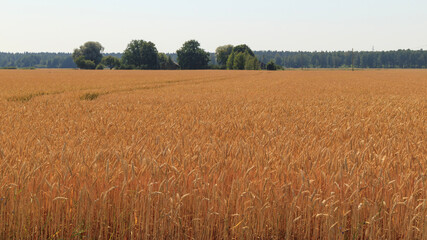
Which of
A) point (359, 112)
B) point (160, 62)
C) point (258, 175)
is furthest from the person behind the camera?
point (160, 62)

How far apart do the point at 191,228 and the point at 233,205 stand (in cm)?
35

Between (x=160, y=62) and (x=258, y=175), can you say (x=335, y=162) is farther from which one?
(x=160, y=62)

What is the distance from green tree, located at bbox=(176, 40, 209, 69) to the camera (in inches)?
4535

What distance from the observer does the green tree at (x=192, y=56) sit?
115188 mm

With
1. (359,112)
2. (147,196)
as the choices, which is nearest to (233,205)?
(147,196)

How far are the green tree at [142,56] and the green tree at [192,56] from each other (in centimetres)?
798

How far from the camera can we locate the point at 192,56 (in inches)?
4535

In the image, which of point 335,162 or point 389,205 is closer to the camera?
point 389,205

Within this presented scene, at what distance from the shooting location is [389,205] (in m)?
2.81

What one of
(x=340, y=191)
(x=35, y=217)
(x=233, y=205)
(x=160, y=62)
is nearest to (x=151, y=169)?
(x=233, y=205)

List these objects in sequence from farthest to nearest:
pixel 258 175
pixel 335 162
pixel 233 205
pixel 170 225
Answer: pixel 335 162, pixel 258 175, pixel 233 205, pixel 170 225

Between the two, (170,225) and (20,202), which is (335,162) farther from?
(20,202)

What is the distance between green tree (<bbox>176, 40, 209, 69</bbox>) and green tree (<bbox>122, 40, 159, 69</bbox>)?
7976 millimetres

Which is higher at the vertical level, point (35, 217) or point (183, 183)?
point (183, 183)
